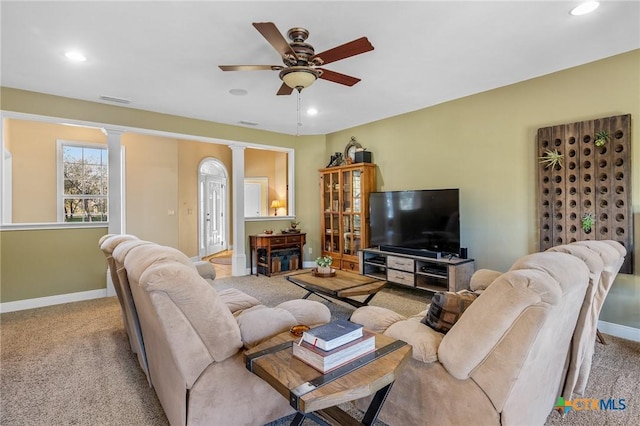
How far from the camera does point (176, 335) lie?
4.70ft

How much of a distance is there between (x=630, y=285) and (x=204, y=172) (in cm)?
752

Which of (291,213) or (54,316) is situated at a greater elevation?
(291,213)

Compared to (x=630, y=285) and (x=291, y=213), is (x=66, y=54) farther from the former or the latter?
(x=630, y=285)

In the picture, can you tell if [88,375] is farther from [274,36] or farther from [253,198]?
[253,198]

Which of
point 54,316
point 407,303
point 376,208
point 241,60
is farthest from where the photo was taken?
point 376,208

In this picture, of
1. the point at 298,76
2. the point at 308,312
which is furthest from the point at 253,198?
the point at 308,312

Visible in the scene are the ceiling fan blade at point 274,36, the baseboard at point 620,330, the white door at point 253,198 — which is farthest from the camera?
the white door at point 253,198

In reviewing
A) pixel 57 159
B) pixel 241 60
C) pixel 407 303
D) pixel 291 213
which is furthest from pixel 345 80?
pixel 57 159

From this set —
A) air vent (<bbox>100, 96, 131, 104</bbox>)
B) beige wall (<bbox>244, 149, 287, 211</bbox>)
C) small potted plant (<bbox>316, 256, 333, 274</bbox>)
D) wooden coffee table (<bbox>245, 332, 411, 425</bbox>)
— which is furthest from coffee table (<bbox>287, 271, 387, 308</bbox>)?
beige wall (<bbox>244, 149, 287, 211</bbox>)

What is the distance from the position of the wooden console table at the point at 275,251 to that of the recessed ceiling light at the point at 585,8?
471 cm

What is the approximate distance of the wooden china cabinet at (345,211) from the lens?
17.7 ft

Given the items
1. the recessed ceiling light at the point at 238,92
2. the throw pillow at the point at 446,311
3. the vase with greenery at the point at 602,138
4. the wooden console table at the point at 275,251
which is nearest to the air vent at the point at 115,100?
the recessed ceiling light at the point at 238,92

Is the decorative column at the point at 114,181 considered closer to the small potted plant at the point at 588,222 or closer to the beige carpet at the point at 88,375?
the beige carpet at the point at 88,375

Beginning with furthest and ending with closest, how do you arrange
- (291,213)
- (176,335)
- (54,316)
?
(291,213)
(54,316)
(176,335)
